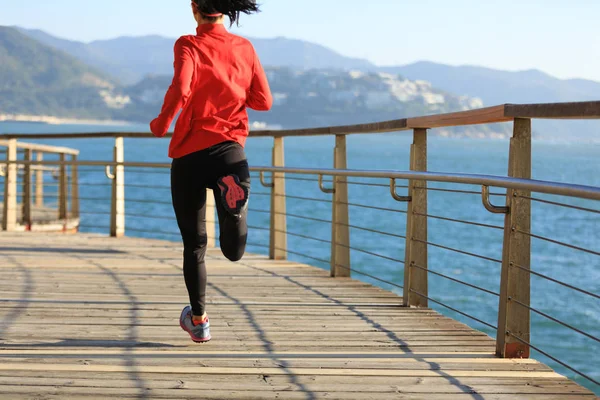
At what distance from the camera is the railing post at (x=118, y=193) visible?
8.16 meters

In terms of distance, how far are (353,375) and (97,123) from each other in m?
195

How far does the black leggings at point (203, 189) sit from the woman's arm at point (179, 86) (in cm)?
21

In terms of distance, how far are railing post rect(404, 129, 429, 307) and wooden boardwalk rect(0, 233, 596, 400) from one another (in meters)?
0.12

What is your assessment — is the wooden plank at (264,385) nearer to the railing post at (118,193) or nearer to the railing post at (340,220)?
the railing post at (340,220)

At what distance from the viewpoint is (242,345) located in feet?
11.9

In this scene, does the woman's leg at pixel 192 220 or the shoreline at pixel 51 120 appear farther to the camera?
the shoreline at pixel 51 120

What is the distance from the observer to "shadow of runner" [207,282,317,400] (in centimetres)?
290

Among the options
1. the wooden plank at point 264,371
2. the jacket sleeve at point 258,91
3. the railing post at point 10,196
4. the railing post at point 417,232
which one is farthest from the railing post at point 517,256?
the railing post at point 10,196

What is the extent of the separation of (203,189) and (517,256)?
122 cm

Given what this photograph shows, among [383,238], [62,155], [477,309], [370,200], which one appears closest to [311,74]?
[370,200]

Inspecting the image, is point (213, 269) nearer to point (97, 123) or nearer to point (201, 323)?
point (201, 323)

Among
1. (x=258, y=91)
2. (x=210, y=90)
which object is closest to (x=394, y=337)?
(x=258, y=91)

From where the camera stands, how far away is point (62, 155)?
41.1 ft

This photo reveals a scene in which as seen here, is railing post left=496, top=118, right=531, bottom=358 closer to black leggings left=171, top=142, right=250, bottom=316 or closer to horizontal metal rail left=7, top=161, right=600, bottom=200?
horizontal metal rail left=7, top=161, right=600, bottom=200
